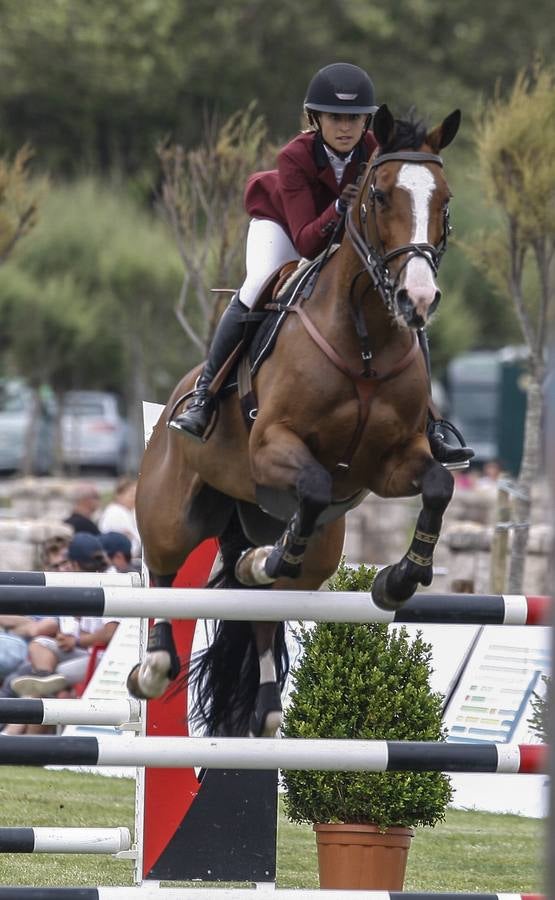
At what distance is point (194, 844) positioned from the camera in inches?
240

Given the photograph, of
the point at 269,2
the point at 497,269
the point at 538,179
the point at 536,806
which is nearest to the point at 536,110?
the point at 538,179

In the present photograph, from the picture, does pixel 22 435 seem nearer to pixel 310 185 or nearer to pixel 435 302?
pixel 310 185

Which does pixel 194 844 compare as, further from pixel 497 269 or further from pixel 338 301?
pixel 497 269

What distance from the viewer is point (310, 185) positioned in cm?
543

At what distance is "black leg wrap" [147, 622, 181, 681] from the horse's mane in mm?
1889

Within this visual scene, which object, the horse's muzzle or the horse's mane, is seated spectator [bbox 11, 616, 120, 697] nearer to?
the horse's mane

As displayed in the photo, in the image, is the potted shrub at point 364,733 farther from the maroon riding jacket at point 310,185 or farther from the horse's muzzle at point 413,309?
the horse's muzzle at point 413,309

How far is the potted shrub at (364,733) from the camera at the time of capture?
591 centimetres

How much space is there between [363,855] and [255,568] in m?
1.43

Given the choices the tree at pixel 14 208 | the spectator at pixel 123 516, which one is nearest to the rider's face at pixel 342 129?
the spectator at pixel 123 516

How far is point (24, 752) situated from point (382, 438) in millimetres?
1585

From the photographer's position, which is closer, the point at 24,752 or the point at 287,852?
the point at 24,752

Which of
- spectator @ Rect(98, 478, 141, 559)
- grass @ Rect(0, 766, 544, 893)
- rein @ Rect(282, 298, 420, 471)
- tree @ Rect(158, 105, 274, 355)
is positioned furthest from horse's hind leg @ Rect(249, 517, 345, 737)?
spectator @ Rect(98, 478, 141, 559)

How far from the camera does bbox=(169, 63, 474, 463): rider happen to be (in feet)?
17.2
